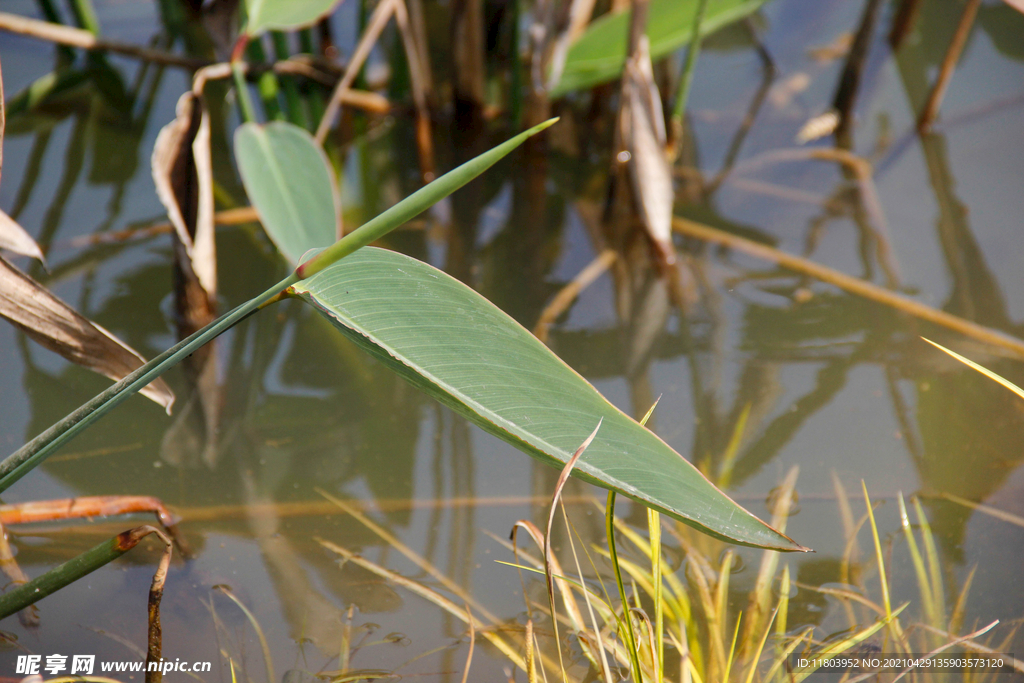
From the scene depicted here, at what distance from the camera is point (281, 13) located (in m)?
0.92

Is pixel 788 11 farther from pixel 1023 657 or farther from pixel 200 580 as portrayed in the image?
pixel 200 580

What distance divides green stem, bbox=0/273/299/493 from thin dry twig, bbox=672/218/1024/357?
2.87 feet

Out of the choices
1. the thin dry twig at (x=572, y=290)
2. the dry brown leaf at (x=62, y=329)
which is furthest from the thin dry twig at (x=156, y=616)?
the thin dry twig at (x=572, y=290)

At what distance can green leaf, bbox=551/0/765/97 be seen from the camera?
3.76 feet

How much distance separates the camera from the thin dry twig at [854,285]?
0.91m

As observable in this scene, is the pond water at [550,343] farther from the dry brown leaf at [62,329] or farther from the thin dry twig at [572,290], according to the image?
the dry brown leaf at [62,329]

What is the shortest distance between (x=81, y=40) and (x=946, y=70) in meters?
1.62

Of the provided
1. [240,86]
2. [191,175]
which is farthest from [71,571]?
[240,86]

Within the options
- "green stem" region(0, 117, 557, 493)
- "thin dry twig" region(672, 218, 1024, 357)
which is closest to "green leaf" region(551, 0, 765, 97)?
"thin dry twig" region(672, 218, 1024, 357)

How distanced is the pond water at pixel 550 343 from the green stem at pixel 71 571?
15 centimetres

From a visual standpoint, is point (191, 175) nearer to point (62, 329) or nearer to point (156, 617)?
point (62, 329)

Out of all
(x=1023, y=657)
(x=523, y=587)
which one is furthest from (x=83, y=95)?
(x=1023, y=657)

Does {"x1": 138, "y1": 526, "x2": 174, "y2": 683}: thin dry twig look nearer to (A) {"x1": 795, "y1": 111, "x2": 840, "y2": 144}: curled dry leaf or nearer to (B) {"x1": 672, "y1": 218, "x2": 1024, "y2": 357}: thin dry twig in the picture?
(B) {"x1": 672, "y1": 218, "x2": 1024, "y2": 357}: thin dry twig

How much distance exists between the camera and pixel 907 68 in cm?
141
